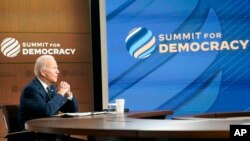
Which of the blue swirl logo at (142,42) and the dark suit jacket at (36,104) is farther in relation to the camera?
the blue swirl logo at (142,42)

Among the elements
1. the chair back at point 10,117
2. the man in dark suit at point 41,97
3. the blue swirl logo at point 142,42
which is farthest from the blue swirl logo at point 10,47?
the chair back at point 10,117

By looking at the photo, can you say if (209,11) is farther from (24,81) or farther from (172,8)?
(24,81)

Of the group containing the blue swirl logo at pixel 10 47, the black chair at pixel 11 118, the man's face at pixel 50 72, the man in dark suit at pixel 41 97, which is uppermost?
the blue swirl logo at pixel 10 47

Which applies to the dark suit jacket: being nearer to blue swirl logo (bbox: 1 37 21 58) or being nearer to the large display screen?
blue swirl logo (bbox: 1 37 21 58)

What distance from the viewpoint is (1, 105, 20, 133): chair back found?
3248 millimetres

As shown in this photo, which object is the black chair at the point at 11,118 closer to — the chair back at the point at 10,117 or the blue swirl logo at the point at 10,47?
the chair back at the point at 10,117

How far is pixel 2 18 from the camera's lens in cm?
483

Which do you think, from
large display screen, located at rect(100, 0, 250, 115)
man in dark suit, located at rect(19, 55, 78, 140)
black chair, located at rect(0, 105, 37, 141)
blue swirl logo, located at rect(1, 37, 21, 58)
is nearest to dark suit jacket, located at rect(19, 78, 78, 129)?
man in dark suit, located at rect(19, 55, 78, 140)

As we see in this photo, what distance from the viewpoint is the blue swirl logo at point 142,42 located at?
5.37m

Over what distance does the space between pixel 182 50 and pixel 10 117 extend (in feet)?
8.83

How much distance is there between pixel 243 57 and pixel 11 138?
332 centimetres

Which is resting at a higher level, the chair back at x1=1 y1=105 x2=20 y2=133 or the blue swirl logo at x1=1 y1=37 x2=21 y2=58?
the blue swirl logo at x1=1 y1=37 x2=21 y2=58

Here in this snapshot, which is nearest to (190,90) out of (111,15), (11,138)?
(111,15)

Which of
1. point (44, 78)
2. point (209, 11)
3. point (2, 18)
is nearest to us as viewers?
point (44, 78)
